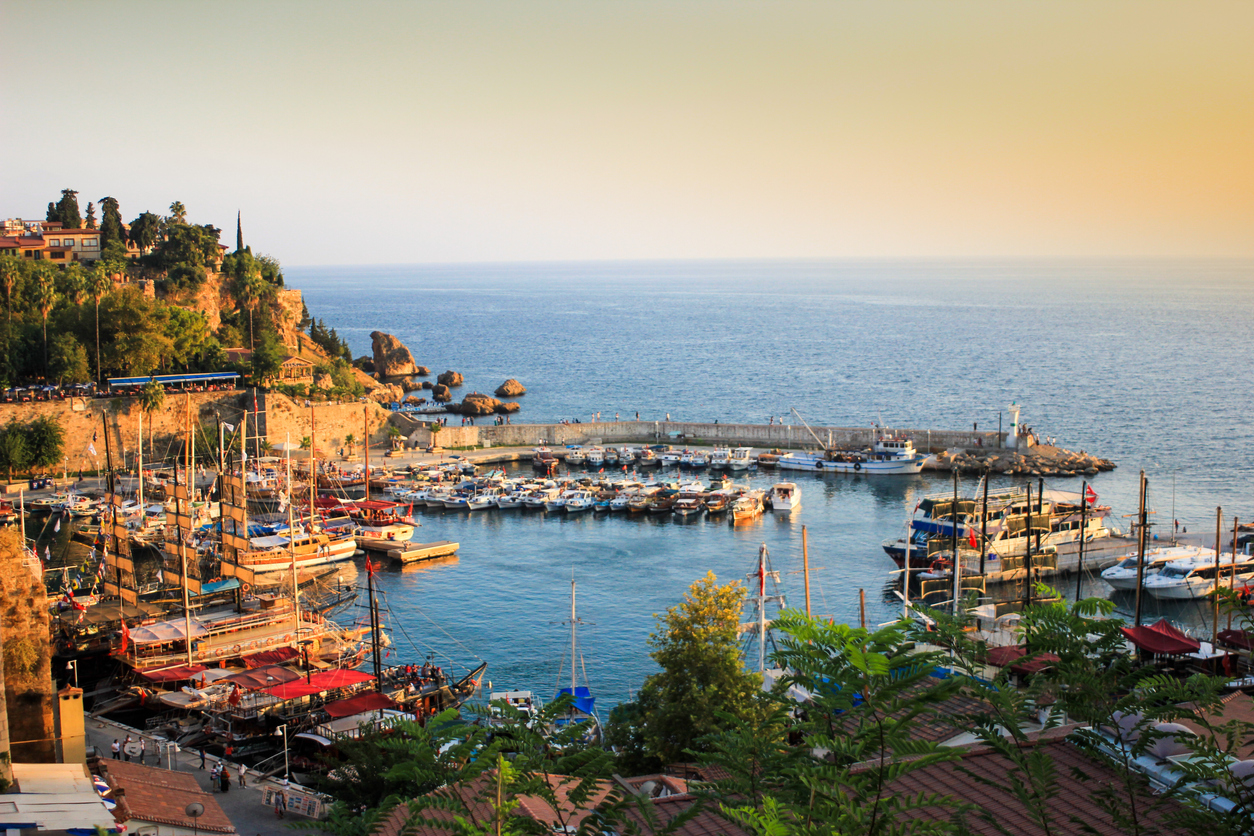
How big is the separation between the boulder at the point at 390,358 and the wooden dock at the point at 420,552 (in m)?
58.4

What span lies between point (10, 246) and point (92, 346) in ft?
83.2

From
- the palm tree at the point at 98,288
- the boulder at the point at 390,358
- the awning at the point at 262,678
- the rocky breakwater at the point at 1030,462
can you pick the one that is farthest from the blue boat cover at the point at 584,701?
the boulder at the point at 390,358

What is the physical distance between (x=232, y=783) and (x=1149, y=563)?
3070 centimetres

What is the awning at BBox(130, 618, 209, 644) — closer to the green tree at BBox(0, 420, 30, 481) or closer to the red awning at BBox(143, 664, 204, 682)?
the red awning at BBox(143, 664, 204, 682)

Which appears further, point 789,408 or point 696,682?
point 789,408

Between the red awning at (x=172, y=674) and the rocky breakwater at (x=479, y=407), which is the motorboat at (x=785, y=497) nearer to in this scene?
the red awning at (x=172, y=674)

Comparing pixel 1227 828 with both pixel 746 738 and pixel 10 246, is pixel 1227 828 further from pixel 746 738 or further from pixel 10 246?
pixel 10 246

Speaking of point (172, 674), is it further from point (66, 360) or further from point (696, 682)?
point (66, 360)

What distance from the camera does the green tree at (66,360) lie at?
55500 millimetres

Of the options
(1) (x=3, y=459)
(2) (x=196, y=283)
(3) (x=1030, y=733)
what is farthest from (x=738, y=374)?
(3) (x=1030, y=733)

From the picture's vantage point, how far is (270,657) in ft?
95.7

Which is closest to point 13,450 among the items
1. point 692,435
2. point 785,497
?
point 785,497

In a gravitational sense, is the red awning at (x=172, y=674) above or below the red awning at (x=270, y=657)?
above

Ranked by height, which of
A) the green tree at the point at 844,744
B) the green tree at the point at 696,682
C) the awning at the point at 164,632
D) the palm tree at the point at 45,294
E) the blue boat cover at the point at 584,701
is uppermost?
the palm tree at the point at 45,294
